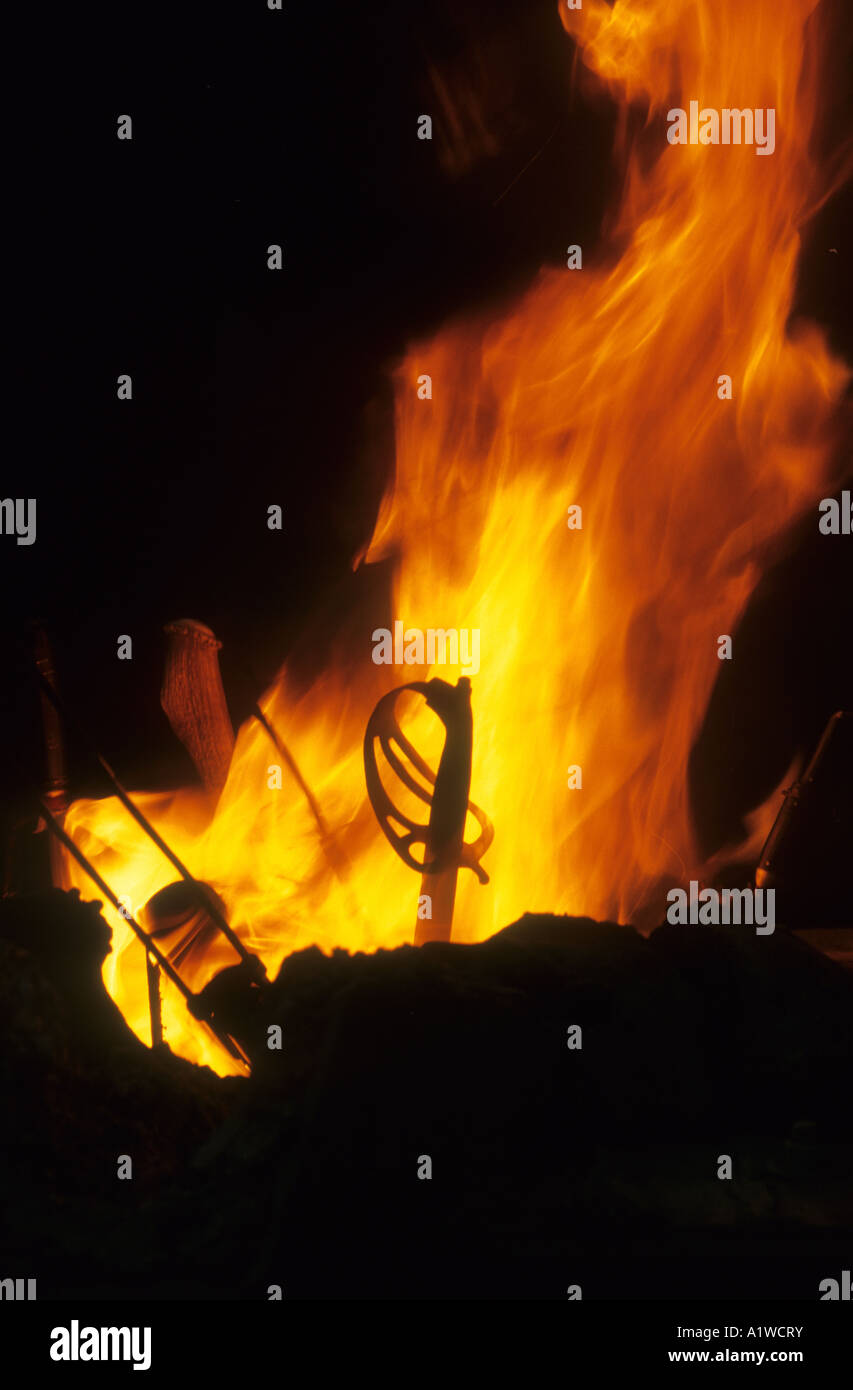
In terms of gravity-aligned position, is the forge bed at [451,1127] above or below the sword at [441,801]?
below

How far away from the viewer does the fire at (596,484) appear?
485cm

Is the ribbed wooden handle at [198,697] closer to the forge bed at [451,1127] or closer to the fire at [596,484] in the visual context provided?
the fire at [596,484]

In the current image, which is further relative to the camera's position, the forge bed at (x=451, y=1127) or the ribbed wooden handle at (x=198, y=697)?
the ribbed wooden handle at (x=198, y=697)

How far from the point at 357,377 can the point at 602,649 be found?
1.64 metres

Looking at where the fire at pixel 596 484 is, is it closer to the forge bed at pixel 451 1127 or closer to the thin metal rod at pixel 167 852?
the thin metal rod at pixel 167 852

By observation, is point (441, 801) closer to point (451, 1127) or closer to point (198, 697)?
point (198, 697)

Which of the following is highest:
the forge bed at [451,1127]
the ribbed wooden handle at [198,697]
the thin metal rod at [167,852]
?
the ribbed wooden handle at [198,697]

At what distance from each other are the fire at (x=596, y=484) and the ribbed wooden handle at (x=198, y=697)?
11cm

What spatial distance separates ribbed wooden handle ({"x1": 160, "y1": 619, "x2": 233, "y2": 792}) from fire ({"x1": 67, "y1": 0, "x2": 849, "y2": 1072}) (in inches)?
4.3

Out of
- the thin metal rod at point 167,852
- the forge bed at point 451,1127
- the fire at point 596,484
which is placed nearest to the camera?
the forge bed at point 451,1127

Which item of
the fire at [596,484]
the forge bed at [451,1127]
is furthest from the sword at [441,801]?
the forge bed at [451,1127]

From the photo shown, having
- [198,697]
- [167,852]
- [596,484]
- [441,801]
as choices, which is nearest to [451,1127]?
[167,852]

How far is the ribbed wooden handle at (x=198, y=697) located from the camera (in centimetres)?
455

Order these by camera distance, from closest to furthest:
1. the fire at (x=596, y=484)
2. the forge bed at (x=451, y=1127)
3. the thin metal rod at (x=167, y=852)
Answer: the forge bed at (x=451, y=1127), the thin metal rod at (x=167, y=852), the fire at (x=596, y=484)
